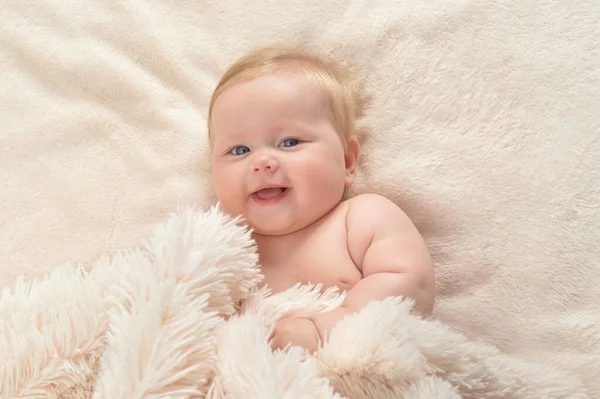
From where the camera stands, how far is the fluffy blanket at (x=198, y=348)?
0.80 meters

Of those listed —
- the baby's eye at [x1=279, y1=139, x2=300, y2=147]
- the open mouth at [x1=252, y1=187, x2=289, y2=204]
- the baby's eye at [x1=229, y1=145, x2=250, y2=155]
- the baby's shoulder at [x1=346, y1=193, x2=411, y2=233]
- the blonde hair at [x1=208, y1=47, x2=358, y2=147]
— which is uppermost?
the blonde hair at [x1=208, y1=47, x2=358, y2=147]

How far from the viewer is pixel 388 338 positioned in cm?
81

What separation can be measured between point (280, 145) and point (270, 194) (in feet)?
0.30

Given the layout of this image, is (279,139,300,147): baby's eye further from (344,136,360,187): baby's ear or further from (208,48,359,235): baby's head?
(344,136,360,187): baby's ear

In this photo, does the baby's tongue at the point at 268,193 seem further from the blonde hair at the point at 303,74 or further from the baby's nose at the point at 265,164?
the blonde hair at the point at 303,74

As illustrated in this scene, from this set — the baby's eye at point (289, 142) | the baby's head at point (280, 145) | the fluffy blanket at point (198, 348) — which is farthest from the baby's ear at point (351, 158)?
the fluffy blanket at point (198, 348)

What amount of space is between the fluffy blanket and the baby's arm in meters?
0.13

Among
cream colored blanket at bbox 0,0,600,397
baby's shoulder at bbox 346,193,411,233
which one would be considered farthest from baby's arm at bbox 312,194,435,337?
cream colored blanket at bbox 0,0,600,397

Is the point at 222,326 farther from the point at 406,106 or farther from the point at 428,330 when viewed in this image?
the point at 406,106

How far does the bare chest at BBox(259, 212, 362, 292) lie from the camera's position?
1100mm

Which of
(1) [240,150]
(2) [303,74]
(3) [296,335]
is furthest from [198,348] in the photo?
Answer: (2) [303,74]

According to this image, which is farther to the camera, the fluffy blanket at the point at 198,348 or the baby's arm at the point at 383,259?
the baby's arm at the point at 383,259

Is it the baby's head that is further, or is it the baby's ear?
the baby's ear

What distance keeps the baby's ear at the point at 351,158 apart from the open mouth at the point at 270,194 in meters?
0.15
